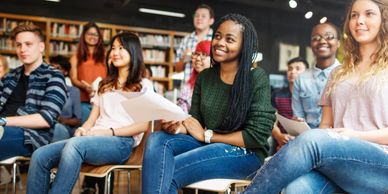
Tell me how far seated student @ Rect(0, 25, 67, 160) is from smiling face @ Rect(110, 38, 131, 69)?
1.22 feet

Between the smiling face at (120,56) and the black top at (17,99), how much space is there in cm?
61

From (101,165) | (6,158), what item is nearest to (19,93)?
(6,158)

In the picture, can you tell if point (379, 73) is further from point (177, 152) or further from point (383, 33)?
point (177, 152)

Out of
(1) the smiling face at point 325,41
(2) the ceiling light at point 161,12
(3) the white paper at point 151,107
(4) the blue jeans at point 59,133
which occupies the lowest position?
(4) the blue jeans at point 59,133

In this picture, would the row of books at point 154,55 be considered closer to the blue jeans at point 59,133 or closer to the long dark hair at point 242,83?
the blue jeans at point 59,133

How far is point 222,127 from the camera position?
78.4 inches

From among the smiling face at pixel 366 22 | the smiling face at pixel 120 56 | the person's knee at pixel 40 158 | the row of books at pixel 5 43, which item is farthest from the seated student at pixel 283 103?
the row of books at pixel 5 43

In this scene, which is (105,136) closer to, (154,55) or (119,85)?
(119,85)

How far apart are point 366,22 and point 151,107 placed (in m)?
0.95

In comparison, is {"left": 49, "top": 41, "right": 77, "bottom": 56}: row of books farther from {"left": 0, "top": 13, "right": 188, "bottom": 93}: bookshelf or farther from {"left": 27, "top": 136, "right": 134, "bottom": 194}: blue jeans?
{"left": 27, "top": 136, "right": 134, "bottom": 194}: blue jeans

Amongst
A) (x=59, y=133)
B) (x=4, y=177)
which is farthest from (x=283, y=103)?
(x=4, y=177)

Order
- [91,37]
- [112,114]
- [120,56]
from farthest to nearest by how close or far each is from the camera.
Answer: [91,37], [120,56], [112,114]

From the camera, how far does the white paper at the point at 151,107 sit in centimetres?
175

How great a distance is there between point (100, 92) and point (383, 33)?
1.58 m
